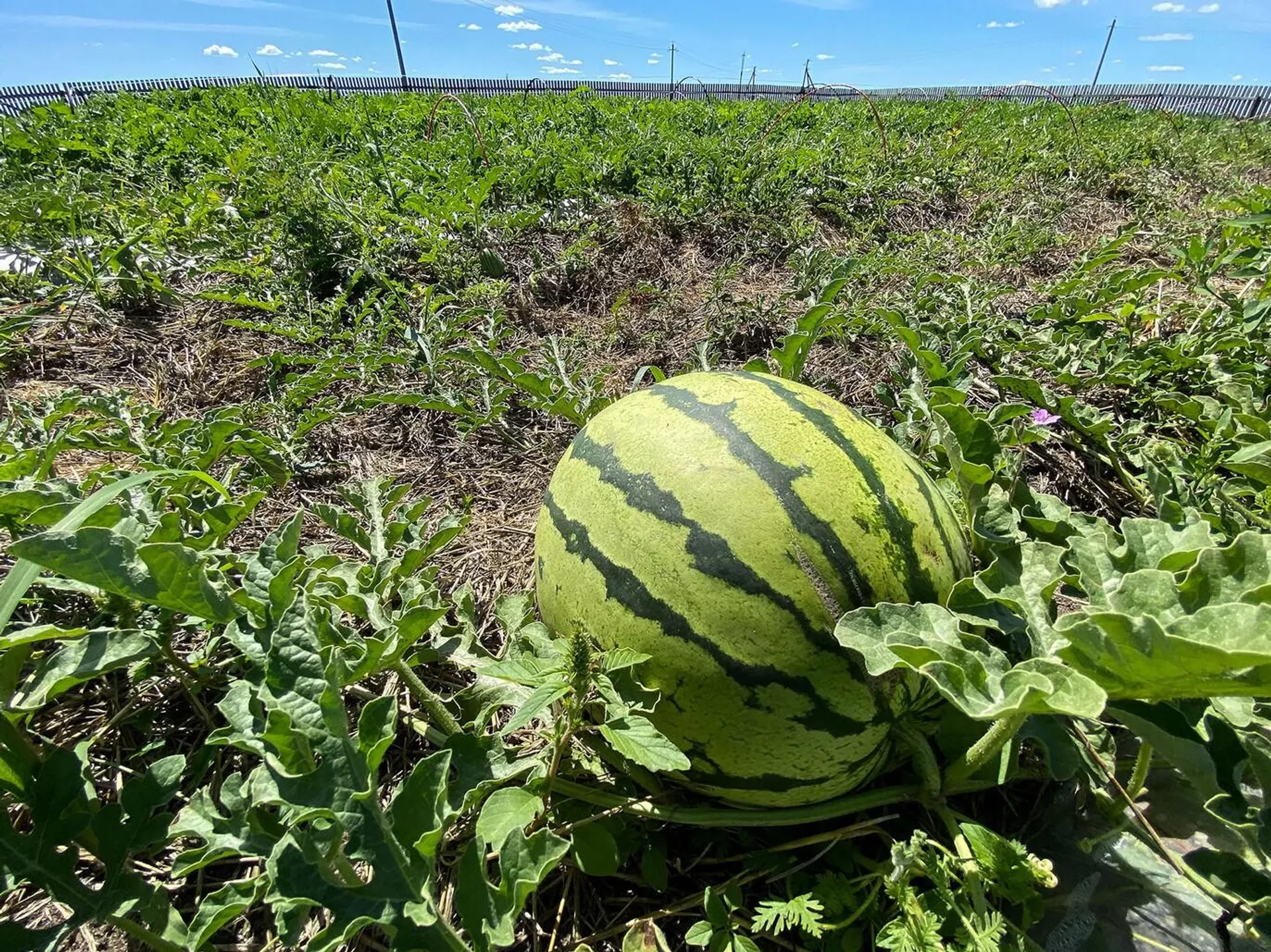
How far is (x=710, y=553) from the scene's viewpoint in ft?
4.05

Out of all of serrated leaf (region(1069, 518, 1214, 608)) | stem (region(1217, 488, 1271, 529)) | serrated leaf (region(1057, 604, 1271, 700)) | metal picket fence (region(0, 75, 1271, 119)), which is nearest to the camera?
serrated leaf (region(1057, 604, 1271, 700))

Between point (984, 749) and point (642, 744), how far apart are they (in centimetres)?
59

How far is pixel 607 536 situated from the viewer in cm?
133

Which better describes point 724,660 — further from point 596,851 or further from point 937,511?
point 937,511

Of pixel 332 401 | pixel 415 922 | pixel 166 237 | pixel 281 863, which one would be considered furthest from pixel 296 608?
pixel 166 237

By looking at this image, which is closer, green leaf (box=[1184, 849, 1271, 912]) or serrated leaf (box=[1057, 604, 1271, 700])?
serrated leaf (box=[1057, 604, 1271, 700])

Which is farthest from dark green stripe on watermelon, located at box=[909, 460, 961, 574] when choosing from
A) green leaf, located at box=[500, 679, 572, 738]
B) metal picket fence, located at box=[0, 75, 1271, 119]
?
metal picket fence, located at box=[0, 75, 1271, 119]

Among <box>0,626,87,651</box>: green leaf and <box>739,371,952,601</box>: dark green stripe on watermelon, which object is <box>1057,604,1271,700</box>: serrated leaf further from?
<box>0,626,87,651</box>: green leaf

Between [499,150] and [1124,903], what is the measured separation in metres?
5.51

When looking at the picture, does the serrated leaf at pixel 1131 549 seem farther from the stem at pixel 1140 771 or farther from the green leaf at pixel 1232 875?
the green leaf at pixel 1232 875

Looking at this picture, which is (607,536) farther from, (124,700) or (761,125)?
(761,125)

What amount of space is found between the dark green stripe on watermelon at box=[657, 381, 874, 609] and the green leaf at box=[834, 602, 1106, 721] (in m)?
0.16

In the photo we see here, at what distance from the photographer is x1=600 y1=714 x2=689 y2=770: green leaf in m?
1.07

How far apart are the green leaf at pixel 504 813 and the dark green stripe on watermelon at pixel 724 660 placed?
0.38 metres
